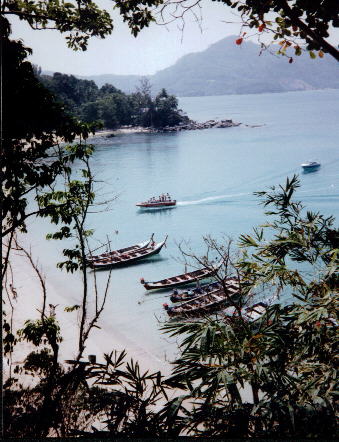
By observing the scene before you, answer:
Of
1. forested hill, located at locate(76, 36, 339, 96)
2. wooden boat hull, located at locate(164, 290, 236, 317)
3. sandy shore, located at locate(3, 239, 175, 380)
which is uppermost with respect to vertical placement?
forested hill, located at locate(76, 36, 339, 96)

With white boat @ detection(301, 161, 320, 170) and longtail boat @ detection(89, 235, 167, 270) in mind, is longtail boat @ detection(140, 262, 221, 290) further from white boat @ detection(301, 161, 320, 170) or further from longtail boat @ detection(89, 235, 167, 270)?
white boat @ detection(301, 161, 320, 170)

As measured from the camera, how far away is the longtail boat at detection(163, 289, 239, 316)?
12.7 metres

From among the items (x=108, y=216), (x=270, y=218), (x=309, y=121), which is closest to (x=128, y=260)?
(x=108, y=216)

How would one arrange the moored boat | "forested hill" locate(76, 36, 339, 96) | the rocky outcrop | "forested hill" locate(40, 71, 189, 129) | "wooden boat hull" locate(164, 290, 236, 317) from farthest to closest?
"forested hill" locate(76, 36, 339, 96), the rocky outcrop, "forested hill" locate(40, 71, 189, 129), the moored boat, "wooden boat hull" locate(164, 290, 236, 317)

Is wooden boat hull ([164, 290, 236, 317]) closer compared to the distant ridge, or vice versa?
wooden boat hull ([164, 290, 236, 317])

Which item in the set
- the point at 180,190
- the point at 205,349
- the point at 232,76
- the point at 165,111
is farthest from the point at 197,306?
the point at 232,76

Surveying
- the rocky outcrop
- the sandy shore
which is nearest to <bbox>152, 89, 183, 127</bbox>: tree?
the rocky outcrop

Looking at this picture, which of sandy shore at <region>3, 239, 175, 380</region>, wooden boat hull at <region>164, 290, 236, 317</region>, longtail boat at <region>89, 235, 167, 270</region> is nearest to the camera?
sandy shore at <region>3, 239, 175, 380</region>

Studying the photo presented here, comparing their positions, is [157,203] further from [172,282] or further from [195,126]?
[195,126]

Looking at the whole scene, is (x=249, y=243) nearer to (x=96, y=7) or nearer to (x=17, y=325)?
(x=96, y=7)

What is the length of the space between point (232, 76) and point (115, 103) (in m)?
119

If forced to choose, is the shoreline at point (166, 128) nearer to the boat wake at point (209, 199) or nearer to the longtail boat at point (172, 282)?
the boat wake at point (209, 199)

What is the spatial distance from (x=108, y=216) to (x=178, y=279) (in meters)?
11.9

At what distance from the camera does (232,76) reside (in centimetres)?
16100
